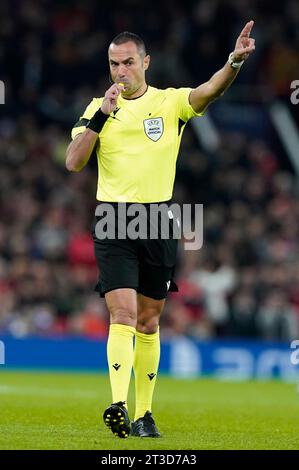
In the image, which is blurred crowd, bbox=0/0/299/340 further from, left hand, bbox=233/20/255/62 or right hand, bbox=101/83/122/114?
left hand, bbox=233/20/255/62

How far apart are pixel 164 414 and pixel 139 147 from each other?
285 centimetres

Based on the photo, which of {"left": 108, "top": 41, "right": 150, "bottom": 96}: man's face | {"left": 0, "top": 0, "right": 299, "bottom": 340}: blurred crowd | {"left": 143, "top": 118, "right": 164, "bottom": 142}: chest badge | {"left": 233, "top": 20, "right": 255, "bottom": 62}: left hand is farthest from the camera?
{"left": 0, "top": 0, "right": 299, "bottom": 340}: blurred crowd

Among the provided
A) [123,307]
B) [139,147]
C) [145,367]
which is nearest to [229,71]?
[139,147]

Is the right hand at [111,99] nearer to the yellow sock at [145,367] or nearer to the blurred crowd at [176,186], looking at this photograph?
the yellow sock at [145,367]

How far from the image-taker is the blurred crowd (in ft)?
60.9

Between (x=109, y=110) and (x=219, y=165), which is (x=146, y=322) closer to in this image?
(x=109, y=110)

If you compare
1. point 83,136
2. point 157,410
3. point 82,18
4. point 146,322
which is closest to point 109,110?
point 83,136

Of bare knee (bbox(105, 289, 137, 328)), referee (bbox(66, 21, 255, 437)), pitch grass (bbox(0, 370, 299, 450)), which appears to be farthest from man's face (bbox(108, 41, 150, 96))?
pitch grass (bbox(0, 370, 299, 450))

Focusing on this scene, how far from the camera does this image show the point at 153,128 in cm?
878

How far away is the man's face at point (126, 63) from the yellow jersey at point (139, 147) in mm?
207

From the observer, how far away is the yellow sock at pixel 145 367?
8.78m

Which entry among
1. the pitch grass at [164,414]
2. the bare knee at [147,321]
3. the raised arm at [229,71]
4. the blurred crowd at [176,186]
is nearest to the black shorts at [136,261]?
the bare knee at [147,321]

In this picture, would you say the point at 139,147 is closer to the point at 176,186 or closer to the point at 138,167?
the point at 138,167
